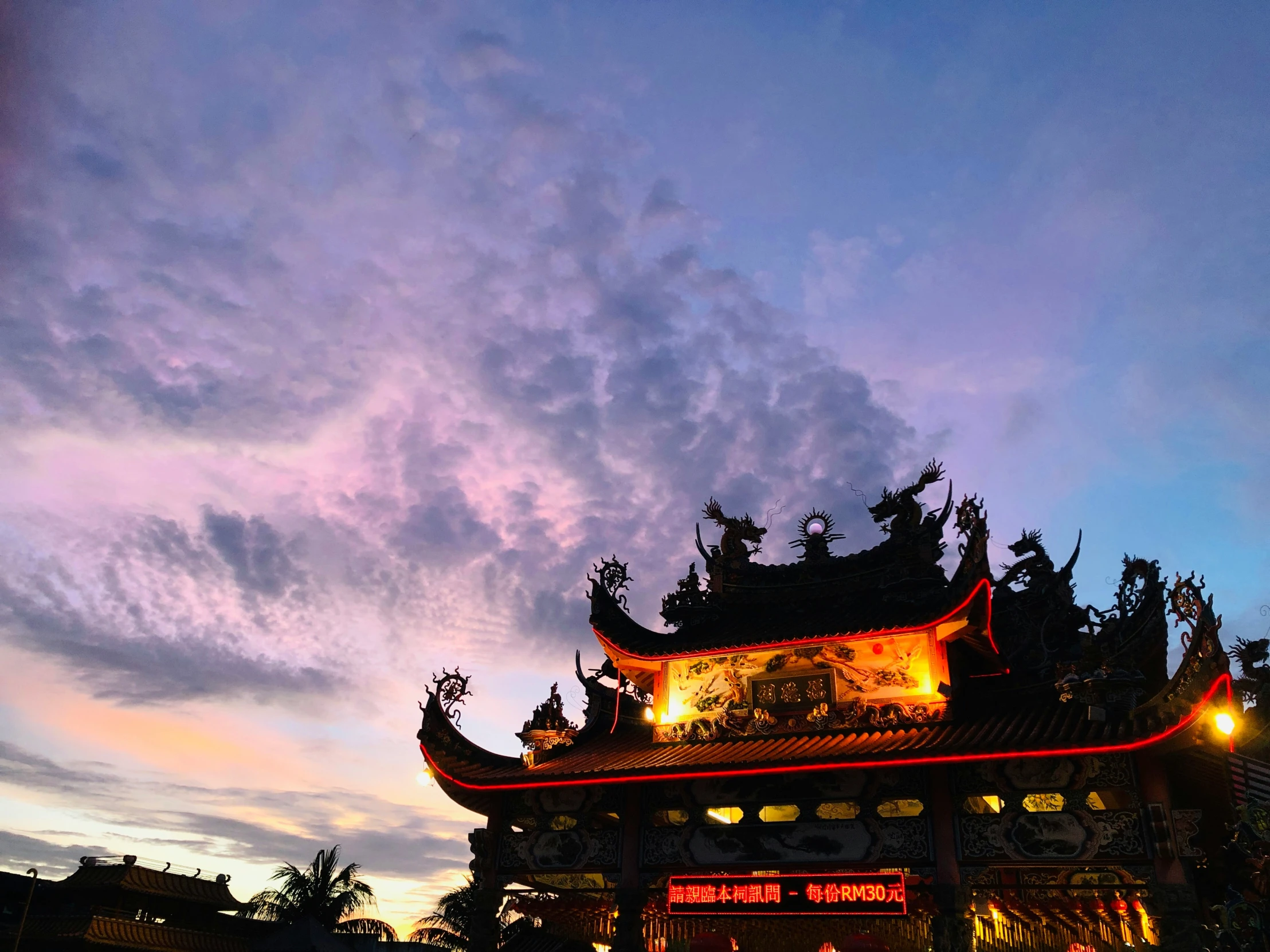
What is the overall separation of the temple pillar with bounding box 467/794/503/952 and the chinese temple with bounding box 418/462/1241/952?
5cm

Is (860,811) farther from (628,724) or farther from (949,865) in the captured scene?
(628,724)

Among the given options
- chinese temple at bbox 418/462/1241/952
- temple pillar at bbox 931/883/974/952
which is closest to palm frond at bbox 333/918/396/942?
chinese temple at bbox 418/462/1241/952

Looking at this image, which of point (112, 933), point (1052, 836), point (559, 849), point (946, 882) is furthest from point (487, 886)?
point (112, 933)

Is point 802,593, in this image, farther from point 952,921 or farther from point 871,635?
point 952,921

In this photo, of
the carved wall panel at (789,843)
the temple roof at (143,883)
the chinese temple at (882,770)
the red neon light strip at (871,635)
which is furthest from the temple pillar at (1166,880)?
the temple roof at (143,883)

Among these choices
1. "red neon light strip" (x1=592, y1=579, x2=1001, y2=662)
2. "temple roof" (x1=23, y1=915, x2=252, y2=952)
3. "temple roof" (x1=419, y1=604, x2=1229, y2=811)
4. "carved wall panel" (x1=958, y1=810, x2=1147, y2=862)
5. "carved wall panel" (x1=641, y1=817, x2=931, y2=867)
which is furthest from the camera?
"temple roof" (x1=23, y1=915, x2=252, y2=952)

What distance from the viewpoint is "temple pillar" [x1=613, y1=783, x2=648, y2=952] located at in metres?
17.0

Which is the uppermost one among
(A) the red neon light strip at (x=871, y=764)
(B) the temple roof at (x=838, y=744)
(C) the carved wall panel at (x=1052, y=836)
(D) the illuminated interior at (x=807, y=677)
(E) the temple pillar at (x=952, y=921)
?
(D) the illuminated interior at (x=807, y=677)

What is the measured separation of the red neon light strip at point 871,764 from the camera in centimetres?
1348

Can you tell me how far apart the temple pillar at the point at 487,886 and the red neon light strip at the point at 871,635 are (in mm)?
4583

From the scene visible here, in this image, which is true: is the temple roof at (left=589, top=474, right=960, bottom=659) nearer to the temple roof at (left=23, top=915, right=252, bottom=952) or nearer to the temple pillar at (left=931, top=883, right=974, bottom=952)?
the temple pillar at (left=931, top=883, right=974, bottom=952)

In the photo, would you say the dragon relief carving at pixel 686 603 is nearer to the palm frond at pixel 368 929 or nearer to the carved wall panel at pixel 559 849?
the carved wall panel at pixel 559 849

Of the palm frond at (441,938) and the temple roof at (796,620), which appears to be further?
the palm frond at (441,938)

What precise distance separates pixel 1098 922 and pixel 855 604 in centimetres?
793
